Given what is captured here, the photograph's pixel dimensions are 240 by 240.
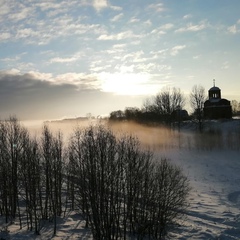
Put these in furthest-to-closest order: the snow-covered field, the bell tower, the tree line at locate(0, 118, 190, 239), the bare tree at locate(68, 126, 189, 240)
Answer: the bell tower
the snow-covered field
the tree line at locate(0, 118, 190, 239)
the bare tree at locate(68, 126, 189, 240)

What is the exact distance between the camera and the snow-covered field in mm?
24938

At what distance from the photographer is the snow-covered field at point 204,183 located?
982 inches

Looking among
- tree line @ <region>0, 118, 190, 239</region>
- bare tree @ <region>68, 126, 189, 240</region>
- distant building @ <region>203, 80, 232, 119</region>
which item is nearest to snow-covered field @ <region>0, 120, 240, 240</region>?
tree line @ <region>0, 118, 190, 239</region>

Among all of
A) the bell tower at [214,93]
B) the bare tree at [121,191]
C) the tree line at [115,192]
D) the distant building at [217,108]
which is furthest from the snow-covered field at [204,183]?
the bell tower at [214,93]

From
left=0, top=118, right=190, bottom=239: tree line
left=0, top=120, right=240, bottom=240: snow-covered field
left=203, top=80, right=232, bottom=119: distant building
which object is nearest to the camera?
left=0, top=118, right=190, bottom=239: tree line

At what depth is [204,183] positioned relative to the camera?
4159cm

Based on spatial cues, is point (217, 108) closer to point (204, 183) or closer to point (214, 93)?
point (214, 93)

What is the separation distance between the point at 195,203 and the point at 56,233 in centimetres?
1403

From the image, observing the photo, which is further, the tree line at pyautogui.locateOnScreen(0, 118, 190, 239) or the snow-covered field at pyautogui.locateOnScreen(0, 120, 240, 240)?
the snow-covered field at pyautogui.locateOnScreen(0, 120, 240, 240)

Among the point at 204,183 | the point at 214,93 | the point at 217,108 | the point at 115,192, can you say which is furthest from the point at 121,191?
the point at 214,93

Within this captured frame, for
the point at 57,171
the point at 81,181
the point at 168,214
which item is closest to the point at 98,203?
the point at 81,181

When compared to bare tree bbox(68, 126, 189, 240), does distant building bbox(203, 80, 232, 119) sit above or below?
above

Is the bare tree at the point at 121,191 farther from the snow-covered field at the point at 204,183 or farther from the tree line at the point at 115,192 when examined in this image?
the snow-covered field at the point at 204,183

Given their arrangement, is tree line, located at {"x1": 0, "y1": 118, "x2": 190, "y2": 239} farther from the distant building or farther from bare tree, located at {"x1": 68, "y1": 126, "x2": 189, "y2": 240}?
the distant building
